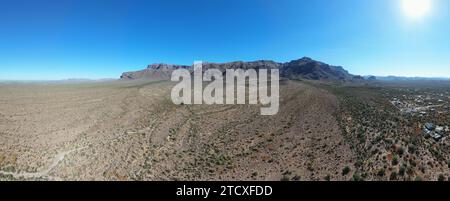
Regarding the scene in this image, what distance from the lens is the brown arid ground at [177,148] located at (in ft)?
58.5

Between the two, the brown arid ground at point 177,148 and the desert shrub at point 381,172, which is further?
the brown arid ground at point 177,148

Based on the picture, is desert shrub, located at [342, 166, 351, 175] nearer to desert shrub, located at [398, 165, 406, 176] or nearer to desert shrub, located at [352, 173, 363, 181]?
desert shrub, located at [352, 173, 363, 181]

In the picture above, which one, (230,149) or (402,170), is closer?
(402,170)

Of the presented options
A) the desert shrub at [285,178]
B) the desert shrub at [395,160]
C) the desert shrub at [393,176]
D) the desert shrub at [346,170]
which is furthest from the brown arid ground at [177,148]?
the desert shrub at [395,160]

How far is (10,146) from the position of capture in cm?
2411

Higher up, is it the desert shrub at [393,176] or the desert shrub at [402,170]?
the desert shrub at [402,170]

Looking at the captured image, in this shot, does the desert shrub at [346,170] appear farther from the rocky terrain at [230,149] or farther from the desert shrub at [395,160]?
the desert shrub at [395,160]

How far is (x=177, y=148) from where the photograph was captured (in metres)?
23.9

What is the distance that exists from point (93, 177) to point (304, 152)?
52.4 feet

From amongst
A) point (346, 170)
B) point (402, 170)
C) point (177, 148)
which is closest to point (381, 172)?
point (402, 170)

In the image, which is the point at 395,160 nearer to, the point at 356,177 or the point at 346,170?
the point at 346,170

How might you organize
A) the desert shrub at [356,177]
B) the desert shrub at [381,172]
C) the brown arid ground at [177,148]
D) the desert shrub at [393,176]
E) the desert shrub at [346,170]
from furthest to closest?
the brown arid ground at [177,148] < the desert shrub at [346,170] < the desert shrub at [381,172] < the desert shrub at [356,177] < the desert shrub at [393,176]

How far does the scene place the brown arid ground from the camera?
17844 millimetres
